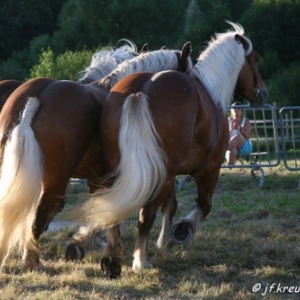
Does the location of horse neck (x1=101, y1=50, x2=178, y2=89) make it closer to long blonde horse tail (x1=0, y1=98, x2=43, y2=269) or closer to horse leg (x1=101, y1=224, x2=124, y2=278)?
long blonde horse tail (x1=0, y1=98, x2=43, y2=269)

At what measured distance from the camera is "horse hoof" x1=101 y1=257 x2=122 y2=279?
22.0 feet

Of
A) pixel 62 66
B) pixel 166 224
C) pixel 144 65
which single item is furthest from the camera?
pixel 62 66

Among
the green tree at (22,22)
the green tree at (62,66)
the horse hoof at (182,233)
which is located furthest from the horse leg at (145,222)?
the green tree at (22,22)

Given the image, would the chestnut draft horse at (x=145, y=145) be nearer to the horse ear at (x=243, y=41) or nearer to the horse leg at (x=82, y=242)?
the horse leg at (x=82, y=242)

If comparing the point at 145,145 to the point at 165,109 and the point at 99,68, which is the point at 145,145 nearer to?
the point at 165,109

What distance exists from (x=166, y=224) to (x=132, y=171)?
6.52 ft

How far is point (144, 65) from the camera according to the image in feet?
25.8

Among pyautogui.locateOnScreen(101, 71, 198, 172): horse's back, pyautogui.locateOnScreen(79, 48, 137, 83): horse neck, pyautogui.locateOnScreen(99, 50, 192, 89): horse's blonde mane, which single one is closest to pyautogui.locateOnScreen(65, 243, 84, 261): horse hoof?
pyautogui.locateOnScreen(101, 71, 198, 172): horse's back

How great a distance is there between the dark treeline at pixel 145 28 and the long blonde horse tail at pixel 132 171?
2465cm

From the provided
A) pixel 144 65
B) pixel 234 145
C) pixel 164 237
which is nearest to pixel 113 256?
pixel 164 237

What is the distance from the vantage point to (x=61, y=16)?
40406 mm

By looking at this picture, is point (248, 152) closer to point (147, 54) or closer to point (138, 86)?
point (147, 54)

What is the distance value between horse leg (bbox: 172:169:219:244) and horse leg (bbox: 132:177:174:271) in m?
0.85

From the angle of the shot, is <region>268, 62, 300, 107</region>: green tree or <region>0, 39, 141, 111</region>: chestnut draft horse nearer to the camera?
<region>0, 39, 141, 111</region>: chestnut draft horse
